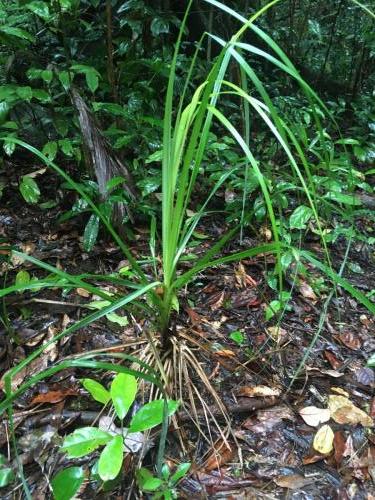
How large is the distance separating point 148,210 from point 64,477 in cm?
108

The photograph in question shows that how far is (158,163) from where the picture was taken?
2.05 meters

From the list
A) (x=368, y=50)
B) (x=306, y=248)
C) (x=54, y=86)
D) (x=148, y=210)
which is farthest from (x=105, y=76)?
(x=368, y=50)

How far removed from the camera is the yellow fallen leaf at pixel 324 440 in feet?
3.52

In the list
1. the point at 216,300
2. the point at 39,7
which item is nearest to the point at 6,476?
the point at 216,300

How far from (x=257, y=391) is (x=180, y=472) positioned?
0.33m

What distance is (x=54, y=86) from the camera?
6.69ft

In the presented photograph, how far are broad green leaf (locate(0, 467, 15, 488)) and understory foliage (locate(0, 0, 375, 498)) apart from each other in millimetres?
136

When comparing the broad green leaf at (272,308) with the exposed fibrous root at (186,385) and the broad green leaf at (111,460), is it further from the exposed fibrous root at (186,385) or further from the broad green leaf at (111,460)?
the broad green leaf at (111,460)

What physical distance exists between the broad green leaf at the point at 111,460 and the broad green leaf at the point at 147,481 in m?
0.09

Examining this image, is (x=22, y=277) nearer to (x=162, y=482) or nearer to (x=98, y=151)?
(x=98, y=151)

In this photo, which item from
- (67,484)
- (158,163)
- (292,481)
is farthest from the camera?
(158,163)

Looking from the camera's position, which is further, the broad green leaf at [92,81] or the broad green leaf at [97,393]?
the broad green leaf at [92,81]

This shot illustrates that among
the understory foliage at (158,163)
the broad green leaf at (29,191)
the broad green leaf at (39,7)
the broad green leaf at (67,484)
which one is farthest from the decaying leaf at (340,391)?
the broad green leaf at (39,7)

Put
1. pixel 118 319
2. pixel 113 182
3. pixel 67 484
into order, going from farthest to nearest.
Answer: pixel 113 182
pixel 118 319
pixel 67 484
